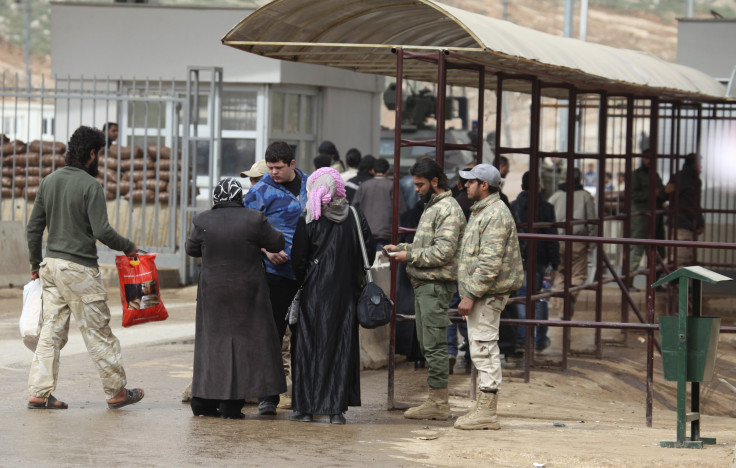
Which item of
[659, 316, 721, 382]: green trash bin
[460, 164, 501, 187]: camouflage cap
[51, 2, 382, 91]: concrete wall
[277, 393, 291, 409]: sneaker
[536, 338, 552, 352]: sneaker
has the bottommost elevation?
[536, 338, 552, 352]: sneaker

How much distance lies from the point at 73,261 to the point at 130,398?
1.03 metres

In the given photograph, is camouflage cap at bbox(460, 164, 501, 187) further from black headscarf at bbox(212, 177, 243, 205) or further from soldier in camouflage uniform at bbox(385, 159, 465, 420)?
black headscarf at bbox(212, 177, 243, 205)

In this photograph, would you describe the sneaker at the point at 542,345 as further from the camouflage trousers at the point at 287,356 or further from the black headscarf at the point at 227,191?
the black headscarf at the point at 227,191

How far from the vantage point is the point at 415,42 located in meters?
11.2

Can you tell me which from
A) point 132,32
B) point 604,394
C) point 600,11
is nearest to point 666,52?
point 600,11

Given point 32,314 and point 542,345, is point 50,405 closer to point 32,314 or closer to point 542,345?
point 32,314

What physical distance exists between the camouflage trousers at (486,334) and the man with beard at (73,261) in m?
2.26

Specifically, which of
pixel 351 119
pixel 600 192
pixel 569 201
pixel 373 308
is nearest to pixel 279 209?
pixel 373 308

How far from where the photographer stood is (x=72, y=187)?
8219 millimetres

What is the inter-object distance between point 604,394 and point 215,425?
14.6 ft

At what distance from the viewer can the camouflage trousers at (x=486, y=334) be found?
831cm

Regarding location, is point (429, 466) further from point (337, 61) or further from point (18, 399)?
point (337, 61)

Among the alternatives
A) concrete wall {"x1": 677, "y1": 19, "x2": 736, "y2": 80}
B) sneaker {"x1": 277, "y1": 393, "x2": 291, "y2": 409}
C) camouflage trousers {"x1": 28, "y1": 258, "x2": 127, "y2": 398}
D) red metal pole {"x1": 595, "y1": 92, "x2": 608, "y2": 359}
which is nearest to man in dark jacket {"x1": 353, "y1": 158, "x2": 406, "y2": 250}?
red metal pole {"x1": 595, "y1": 92, "x2": 608, "y2": 359}

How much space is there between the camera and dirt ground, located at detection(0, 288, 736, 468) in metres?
7.14
